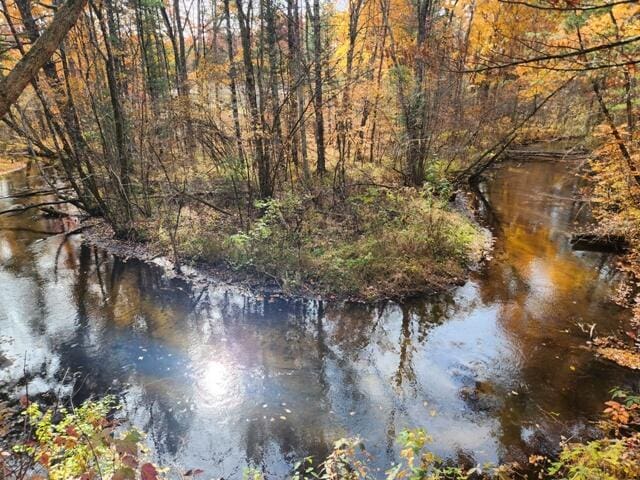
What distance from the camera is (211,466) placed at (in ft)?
16.3

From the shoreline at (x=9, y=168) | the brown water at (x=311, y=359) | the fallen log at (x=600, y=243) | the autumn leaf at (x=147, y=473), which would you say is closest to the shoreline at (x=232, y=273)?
the brown water at (x=311, y=359)

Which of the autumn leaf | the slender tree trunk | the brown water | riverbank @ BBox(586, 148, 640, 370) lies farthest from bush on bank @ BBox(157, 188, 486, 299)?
the autumn leaf

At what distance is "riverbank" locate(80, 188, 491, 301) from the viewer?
364 inches

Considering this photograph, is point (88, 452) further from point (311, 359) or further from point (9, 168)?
point (9, 168)

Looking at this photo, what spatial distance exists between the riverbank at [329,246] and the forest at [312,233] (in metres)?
0.06

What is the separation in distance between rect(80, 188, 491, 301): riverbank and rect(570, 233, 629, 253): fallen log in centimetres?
250

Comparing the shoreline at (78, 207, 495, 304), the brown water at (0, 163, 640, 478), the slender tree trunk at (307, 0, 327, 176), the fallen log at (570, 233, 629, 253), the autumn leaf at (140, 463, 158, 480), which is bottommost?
the brown water at (0, 163, 640, 478)

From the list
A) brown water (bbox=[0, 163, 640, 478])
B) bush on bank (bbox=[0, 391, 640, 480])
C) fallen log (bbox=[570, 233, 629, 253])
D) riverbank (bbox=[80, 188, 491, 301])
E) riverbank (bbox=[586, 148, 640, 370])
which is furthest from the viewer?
fallen log (bbox=[570, 233, 629, 253])

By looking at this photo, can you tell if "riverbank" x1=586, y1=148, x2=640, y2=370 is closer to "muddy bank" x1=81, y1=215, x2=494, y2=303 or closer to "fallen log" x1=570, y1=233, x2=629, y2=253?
"fallen log" x1=570, y1=233, x2=629, y2=253

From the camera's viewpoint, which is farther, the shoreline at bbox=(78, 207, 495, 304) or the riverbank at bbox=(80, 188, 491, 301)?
the riverbank at bbox=(80, 188, 491, 301)

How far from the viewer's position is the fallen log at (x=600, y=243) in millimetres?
11086

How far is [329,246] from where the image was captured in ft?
→ 33.7

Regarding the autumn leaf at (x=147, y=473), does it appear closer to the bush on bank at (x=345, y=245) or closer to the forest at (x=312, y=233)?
the forest at (x=312, y=233)

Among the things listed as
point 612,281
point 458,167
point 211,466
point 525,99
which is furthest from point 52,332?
point 525,99
